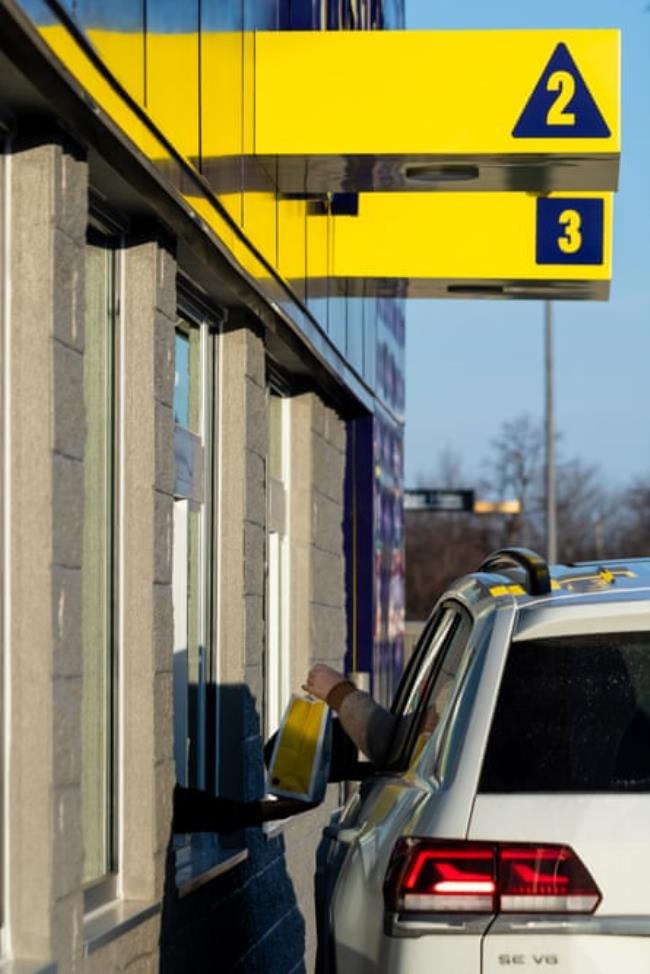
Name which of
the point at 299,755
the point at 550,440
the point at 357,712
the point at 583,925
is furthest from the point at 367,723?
the point at 550,440

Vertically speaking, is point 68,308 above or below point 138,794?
above

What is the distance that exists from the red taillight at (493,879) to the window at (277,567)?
326 inches

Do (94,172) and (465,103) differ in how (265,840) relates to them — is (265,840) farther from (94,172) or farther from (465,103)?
(94,172)

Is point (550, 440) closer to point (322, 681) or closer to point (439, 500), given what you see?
point (439, 500)

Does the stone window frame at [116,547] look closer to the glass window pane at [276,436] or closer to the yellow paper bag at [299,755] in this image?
the yellow paper bag at [299,755]

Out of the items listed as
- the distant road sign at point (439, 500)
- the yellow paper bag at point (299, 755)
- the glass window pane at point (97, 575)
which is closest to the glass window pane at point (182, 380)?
the glass window pane at point (97, 575)

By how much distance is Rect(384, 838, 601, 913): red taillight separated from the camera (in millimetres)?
4555

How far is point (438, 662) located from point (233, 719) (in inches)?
190

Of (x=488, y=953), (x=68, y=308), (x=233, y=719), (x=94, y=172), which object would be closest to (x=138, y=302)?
(x=94, y=172)

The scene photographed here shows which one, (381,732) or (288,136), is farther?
(288,136)

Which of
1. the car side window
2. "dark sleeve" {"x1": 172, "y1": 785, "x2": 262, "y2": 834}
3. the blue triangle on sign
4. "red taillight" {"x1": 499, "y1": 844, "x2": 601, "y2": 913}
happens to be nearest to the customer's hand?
the car side window

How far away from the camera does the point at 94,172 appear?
297 inches

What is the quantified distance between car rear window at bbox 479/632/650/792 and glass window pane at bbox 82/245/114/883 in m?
3.15

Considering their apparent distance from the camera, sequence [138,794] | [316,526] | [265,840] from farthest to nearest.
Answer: [316,526] < [265,840] < [138,794]
